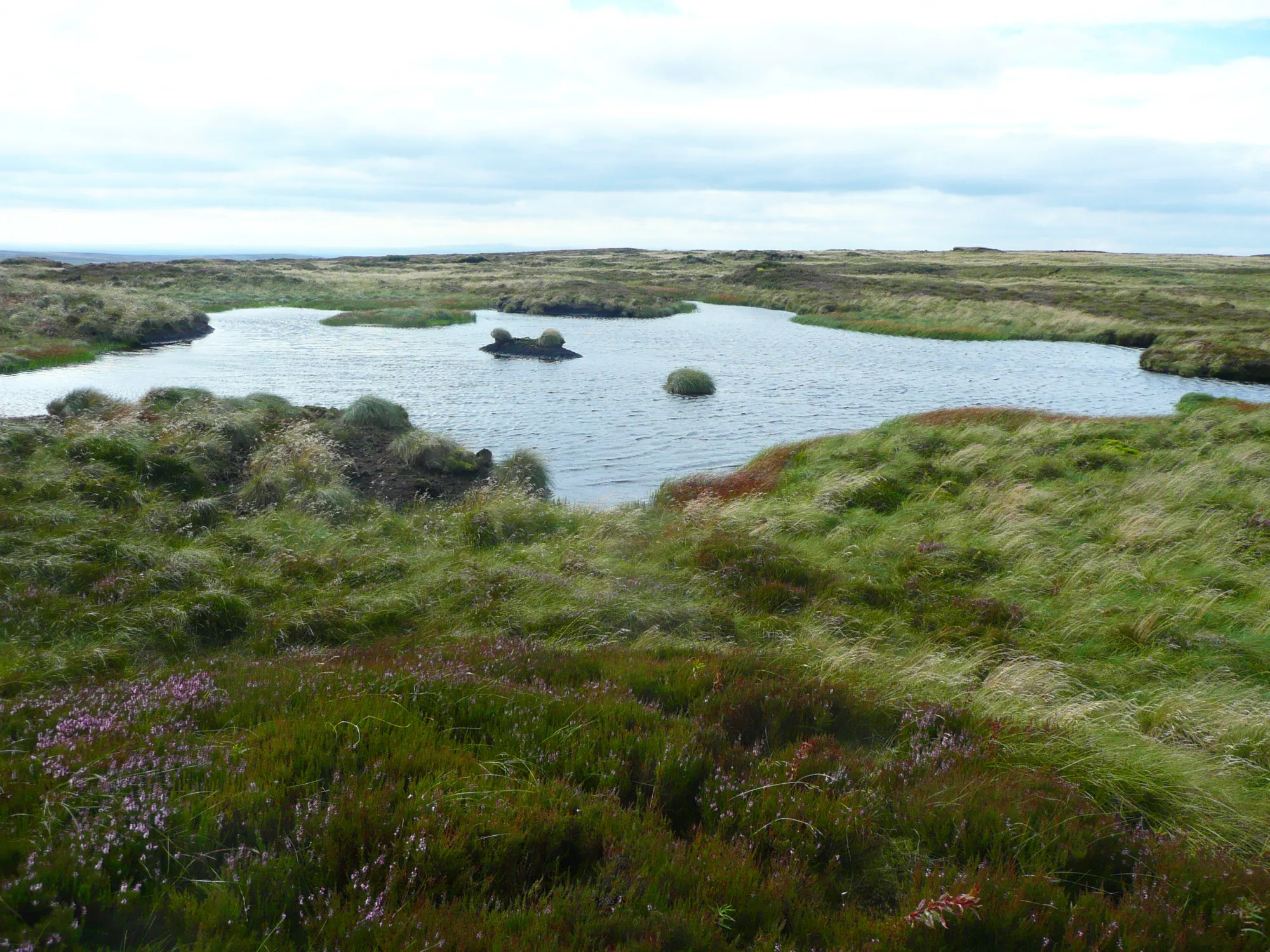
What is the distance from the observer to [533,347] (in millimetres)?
39219

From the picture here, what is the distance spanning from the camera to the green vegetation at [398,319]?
5094cm

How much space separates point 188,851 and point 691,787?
2.53 m

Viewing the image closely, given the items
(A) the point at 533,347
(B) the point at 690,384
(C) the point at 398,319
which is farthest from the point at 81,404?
(C) the point at 398,319

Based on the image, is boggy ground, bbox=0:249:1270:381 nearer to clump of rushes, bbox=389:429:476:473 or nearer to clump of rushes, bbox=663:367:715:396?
clump of rushes, bbox=663:367:715:396

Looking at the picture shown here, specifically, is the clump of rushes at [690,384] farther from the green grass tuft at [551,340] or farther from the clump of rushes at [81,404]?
the clump of rushes at [81,404]

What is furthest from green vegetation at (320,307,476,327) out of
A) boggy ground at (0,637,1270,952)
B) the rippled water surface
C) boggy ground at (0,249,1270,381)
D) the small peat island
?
boggy ground at (0,637,1270,952)

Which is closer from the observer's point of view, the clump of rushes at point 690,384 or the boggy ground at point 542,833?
the boggy ground at point 542,833

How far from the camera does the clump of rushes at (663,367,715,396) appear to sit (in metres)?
30.0

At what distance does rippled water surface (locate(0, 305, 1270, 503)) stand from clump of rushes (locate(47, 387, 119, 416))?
4258 millimetres

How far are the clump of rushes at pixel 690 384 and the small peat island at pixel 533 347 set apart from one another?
9.11 meters

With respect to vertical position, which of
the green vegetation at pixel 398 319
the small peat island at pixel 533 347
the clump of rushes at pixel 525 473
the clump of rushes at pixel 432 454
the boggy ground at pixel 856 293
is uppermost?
the boggy ground at pixel 856 293

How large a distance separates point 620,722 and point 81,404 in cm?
1784

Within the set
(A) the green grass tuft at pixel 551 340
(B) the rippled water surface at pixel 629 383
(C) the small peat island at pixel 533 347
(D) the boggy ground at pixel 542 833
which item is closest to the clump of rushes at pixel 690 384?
(B) the rippled water surface at pixel 629 383

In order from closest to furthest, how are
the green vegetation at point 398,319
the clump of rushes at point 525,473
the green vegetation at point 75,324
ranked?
1. the clump of rushes at point 525,473
2. the green vegetation at point 75,324
3. the green vegetation at point 398,319
